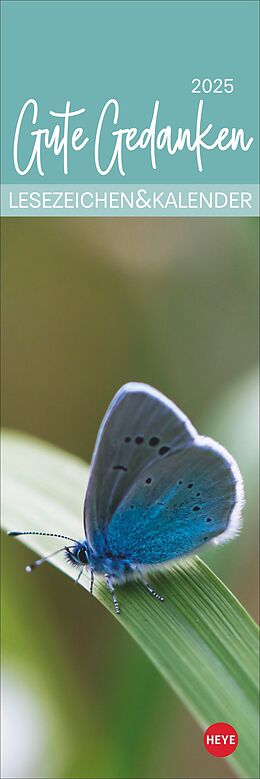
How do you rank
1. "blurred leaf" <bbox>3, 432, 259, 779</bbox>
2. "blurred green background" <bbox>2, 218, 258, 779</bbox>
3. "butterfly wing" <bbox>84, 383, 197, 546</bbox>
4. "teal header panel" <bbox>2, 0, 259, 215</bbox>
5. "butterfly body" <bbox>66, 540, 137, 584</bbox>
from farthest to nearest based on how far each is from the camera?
"teal header panel" <bbox>2, 0, 259, 215</bbox>, "blurred green background" <bbox>2, 218, 258, 779</bbox>, "butterfly body" <bbox>66, 540, 137, 584</bbox>, "butterfly wing" <bbox>84, 383, 197, 546</bbox>, "blurred leaf" <bbox>3, 432, 259, 779</bbox>

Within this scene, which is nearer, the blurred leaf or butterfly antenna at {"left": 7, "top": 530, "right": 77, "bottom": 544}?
the blurred leaf

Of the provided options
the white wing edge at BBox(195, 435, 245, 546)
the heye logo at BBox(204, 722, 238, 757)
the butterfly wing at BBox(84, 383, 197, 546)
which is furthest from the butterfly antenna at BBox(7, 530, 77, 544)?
the heye logo at BBox(204, 722, 238, 757)

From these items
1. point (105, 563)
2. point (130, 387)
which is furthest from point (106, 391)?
point (130, 387)

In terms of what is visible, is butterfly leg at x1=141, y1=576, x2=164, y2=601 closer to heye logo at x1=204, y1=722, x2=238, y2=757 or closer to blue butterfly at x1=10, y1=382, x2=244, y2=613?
blue butterfly at x1=10, y1=382, x2=244, y2=613

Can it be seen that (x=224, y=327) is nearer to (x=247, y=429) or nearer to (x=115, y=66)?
(x=247, y=429)

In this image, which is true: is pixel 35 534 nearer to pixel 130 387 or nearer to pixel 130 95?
pixel 130 387

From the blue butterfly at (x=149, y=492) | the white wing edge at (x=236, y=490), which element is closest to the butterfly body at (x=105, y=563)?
the blue butterfly at (x=149, y=492)
